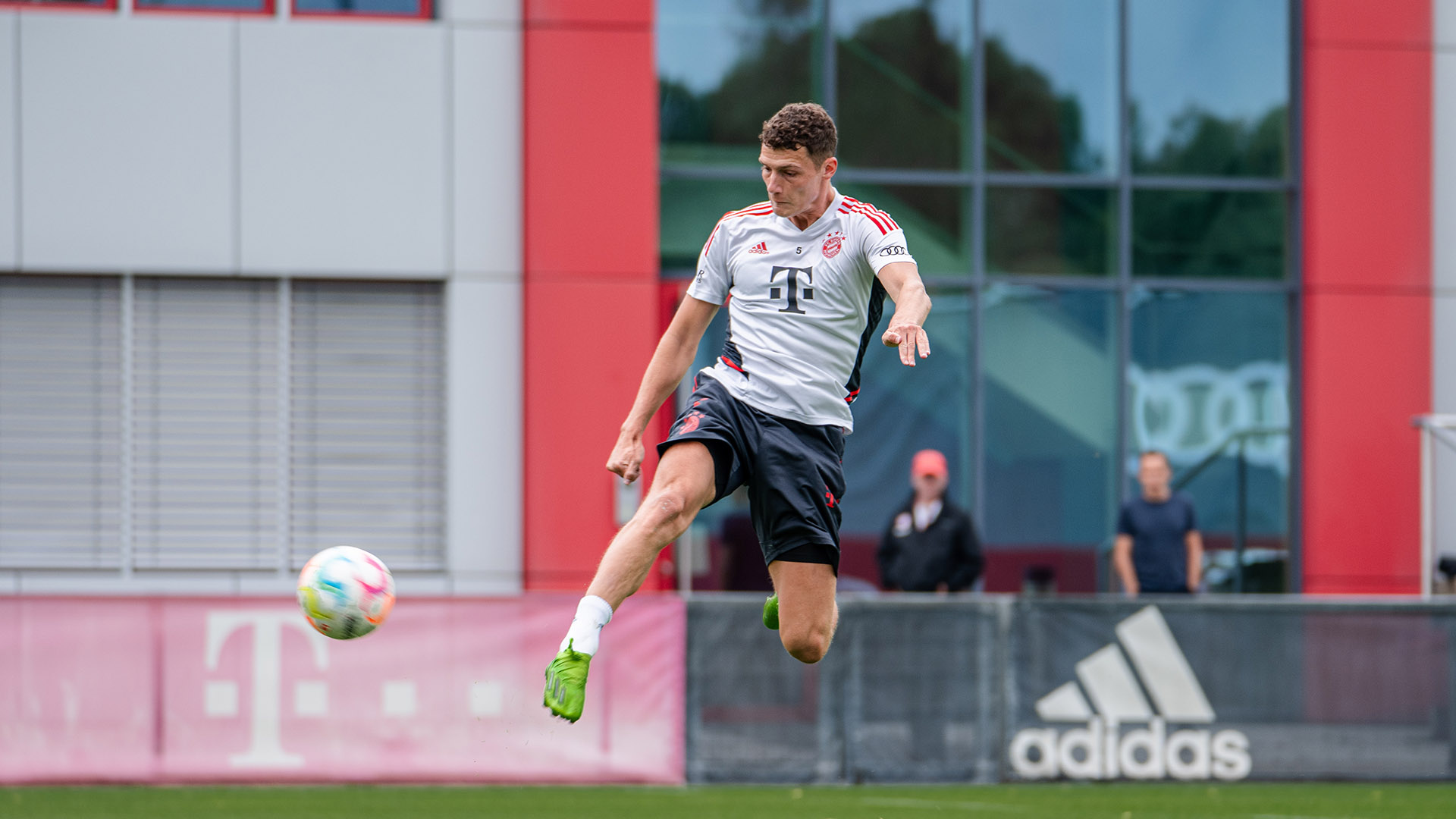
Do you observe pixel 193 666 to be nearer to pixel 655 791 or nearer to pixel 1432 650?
pixel 655 791

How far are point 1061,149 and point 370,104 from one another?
5.97 m

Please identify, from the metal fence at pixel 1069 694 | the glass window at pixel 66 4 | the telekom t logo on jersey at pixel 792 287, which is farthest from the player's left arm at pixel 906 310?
the glass window at pixel 66 4

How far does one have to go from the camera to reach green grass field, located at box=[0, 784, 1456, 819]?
9266 mm

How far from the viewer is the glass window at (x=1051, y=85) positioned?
14906 mm

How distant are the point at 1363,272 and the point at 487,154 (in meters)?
7.56

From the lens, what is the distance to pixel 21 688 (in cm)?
1027

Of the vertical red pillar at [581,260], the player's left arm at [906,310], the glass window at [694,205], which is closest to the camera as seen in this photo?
the player's left arm at [906,310]

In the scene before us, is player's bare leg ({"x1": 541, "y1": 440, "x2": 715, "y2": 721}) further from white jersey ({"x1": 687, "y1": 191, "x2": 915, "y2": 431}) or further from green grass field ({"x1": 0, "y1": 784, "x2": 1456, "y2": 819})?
green grass field ({"x1": 0, "y1": 784, "x2": 1456, "y2": 819})

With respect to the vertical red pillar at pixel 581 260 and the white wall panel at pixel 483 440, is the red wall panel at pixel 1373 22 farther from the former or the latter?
the white wall panel at pixel 483 440

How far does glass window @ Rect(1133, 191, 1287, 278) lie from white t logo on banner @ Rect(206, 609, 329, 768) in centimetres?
816

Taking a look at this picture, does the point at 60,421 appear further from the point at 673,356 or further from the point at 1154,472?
the point at 673,356

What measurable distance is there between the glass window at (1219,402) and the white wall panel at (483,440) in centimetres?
540

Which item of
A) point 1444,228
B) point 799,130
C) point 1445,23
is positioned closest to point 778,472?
point 799,130

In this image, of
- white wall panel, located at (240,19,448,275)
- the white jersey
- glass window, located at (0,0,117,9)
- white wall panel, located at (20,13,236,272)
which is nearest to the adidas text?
the white jersey
